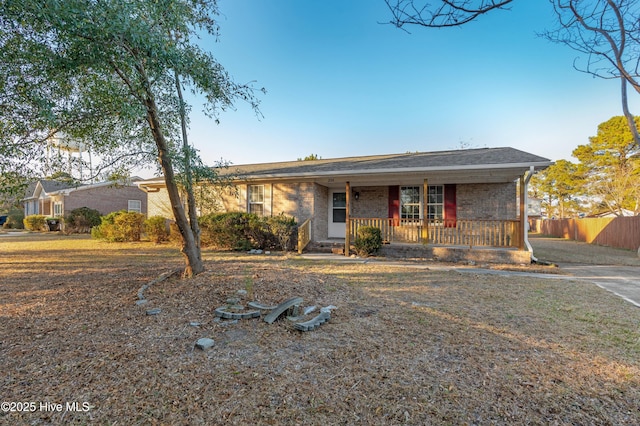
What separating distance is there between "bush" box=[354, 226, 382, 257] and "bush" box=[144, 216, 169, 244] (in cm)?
871

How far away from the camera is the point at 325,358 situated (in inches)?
116

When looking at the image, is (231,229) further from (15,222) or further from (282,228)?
(15,222)

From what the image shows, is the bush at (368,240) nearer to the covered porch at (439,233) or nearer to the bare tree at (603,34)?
the covered porch at (439,233)

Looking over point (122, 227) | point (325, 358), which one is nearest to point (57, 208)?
point (122, 227)

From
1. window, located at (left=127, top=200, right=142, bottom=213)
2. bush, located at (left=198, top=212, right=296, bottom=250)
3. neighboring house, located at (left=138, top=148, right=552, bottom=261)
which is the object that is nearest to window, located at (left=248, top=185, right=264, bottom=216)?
neighboring house, located at (left=138, top=148, right=552, bottom=261)

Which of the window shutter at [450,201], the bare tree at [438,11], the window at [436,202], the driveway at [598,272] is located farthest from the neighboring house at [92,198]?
the bare tree at [438,11]

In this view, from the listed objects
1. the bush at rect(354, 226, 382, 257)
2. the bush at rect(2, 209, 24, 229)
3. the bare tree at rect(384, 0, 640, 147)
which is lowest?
the bush at rect(354, 226, 382, 257)

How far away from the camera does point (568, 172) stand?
27953mm

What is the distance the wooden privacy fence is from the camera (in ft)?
44.5

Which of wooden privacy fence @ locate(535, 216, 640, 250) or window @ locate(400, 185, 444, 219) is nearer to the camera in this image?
window @ locate(400, 185, 444, 219)

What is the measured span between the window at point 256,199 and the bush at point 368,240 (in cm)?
451

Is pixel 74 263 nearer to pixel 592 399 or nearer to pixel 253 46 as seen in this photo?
pixel 253 46

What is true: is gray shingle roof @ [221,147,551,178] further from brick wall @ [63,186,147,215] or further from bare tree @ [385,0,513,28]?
brick wall @ [63,186,147,215]

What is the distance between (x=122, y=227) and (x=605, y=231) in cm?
2439
